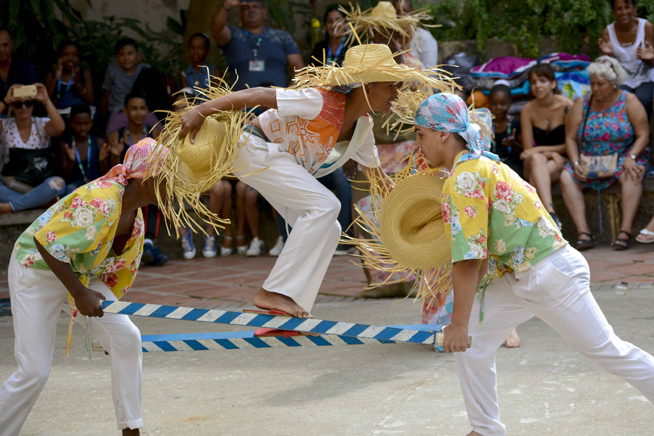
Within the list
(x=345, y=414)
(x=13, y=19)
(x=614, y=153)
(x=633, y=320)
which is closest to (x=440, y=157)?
(x=345, y=414)

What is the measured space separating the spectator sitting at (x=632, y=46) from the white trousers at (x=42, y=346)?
20.3 ft

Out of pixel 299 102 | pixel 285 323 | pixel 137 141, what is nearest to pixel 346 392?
pixel 285 323

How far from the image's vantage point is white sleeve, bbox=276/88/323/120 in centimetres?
345

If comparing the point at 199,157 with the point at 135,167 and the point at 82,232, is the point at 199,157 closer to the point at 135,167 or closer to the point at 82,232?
the point at 135,167

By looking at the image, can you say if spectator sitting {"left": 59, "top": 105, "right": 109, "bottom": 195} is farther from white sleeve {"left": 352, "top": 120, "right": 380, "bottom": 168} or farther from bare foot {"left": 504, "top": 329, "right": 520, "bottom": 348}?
bare foot {"left": 504, "top": 329, "right": 520, "bottom": 348}

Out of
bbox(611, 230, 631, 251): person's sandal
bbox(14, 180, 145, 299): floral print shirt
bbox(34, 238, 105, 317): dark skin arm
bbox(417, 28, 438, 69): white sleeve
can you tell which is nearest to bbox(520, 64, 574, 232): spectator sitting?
bbox(611, 230, 631, 251): person's sandal

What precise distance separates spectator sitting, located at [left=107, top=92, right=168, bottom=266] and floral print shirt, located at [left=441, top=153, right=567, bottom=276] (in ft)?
17.8

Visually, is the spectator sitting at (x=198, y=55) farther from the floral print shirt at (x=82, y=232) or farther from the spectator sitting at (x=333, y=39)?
the floral print shirt at (x=82, y=232)

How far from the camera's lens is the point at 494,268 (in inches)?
131

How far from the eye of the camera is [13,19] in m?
8.77

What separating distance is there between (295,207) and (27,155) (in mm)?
5195

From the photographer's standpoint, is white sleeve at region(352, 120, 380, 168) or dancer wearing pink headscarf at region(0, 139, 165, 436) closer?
dancer wearing pink headscarf at region(0, 139, 165, 436)

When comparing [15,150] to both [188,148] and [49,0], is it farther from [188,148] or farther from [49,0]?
[188,148]

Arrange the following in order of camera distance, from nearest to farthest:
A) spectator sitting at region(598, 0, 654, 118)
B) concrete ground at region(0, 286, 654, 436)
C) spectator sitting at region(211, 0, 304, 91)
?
1. concrete ground at region(0, 286, 654, 436)
2. spectator sitting at region(598, 0, 654, 118)
3. spectator sitting at region(211, 0, 304, 91)
